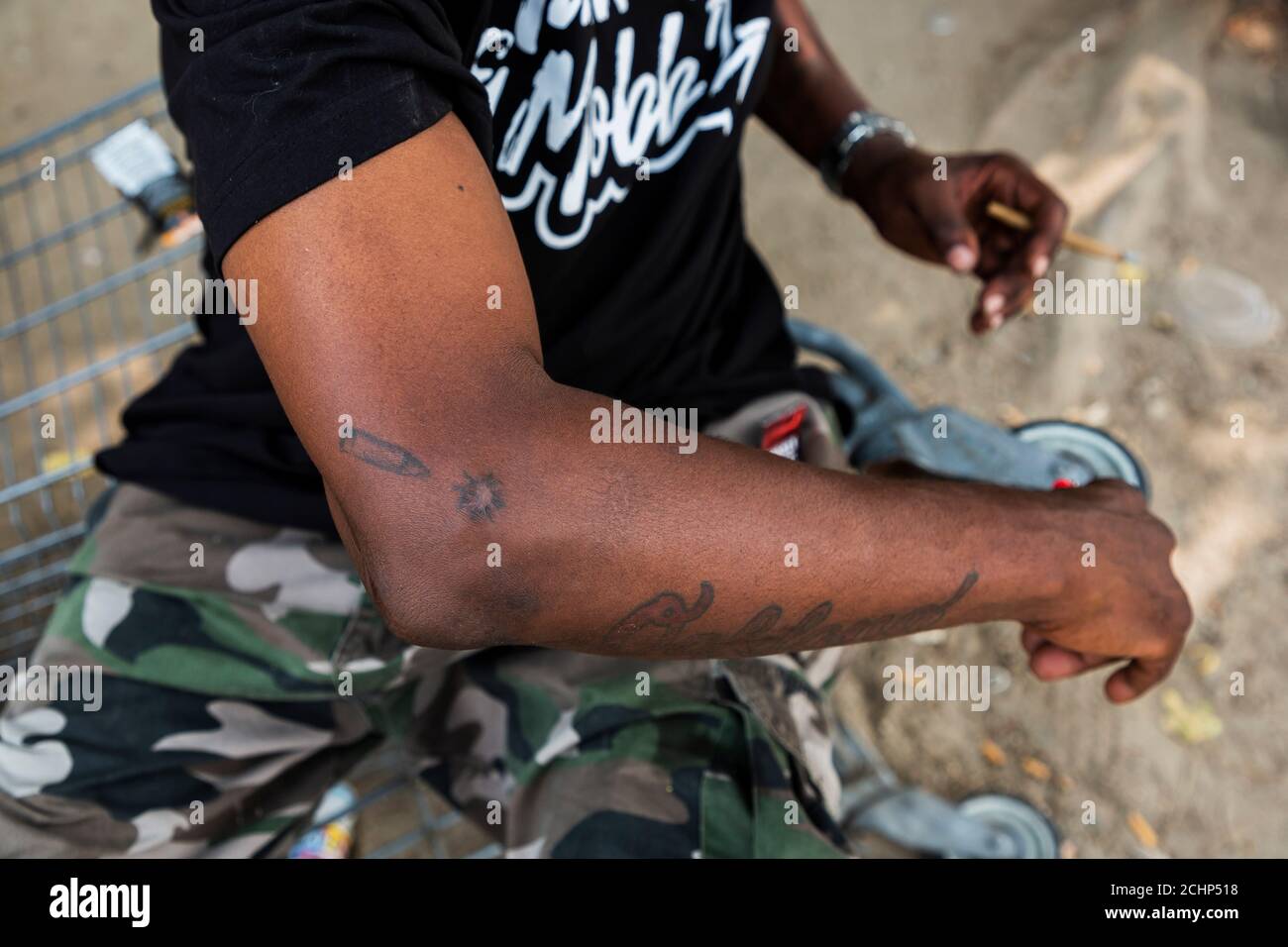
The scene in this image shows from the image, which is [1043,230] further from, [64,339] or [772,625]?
[64,339]

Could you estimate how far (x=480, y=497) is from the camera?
2.87 feet

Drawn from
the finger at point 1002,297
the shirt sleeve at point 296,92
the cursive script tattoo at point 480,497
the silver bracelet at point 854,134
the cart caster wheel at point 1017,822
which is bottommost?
the cart caster wheel at point 1017,822

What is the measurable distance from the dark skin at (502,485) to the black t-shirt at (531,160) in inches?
1.9

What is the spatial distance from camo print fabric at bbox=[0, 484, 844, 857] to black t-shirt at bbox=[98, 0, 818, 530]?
0.11 meters

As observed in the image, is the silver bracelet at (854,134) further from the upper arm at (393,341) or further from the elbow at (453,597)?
the elbow at (453,597)

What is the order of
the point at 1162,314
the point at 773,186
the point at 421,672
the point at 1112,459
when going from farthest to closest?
the point at 773,186, the point at 1162,314, the point at 1112,459, the point at 421,672

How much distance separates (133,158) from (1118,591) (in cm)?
178

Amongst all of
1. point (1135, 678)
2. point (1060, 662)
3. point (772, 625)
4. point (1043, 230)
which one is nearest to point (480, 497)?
point (772, 625)

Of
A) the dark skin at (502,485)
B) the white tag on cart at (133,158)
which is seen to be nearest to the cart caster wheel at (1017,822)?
the dark skin at (502,485)

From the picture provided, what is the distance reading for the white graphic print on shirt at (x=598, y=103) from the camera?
1126 millimetres

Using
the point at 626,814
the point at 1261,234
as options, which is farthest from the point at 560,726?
the point at 1261,234

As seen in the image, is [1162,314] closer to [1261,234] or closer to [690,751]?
[1261,234]

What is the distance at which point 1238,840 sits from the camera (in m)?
2.22

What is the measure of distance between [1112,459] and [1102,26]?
2586 mm
